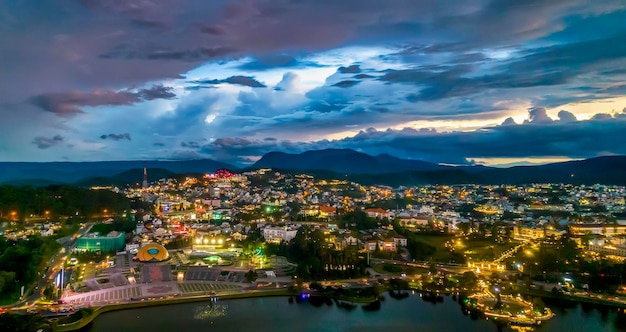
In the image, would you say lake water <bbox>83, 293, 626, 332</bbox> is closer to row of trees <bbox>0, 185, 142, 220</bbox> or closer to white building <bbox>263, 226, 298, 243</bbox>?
white building <bbox>263, 226, 298, 243</bbox>

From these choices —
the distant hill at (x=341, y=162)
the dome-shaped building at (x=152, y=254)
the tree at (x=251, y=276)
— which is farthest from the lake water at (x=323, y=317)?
the distant hill at (x=341, y=162)

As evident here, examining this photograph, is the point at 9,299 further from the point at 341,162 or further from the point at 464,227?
the point at 341,162

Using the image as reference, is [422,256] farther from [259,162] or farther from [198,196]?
[259,162]

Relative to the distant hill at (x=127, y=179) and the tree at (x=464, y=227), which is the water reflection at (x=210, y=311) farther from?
the distant hill at (x=127, y=179)

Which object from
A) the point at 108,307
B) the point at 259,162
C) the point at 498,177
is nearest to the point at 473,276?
the point at 108,307

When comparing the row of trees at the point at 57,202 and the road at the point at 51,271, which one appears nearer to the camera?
the road at the point at 51,271
